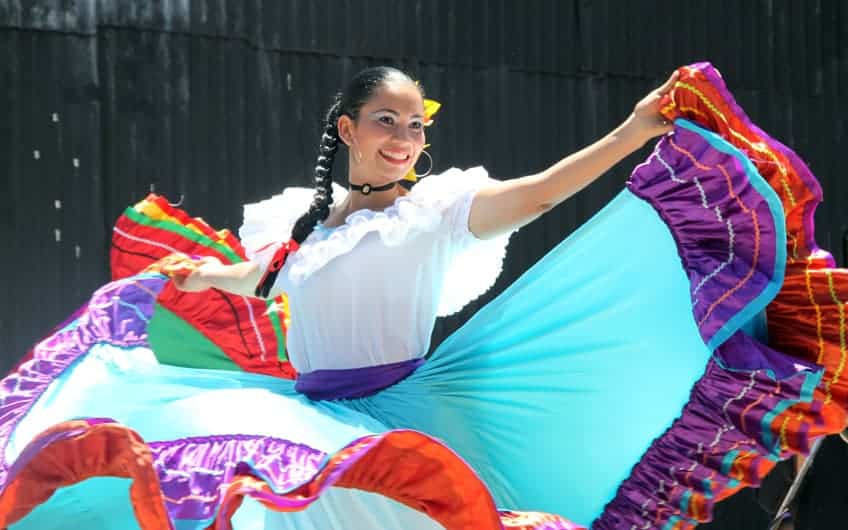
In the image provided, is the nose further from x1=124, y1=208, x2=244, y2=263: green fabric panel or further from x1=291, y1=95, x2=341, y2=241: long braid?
x1=124, y1=208, x2=244, y2=263: green fabric panel

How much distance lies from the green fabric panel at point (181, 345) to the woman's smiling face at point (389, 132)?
2.22 ft

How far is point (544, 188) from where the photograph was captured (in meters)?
2.36

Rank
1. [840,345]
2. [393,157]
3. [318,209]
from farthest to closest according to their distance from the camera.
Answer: [318,209]
[393,157]
[840,345]

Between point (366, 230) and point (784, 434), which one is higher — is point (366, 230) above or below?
above

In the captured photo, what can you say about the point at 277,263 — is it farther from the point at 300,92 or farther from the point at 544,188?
the point at 300,92

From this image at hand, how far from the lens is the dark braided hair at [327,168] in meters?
2.69

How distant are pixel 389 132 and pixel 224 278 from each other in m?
0.48

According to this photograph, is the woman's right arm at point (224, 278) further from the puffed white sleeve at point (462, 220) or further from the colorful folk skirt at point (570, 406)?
the puffed white sleeve at point (462, 220)

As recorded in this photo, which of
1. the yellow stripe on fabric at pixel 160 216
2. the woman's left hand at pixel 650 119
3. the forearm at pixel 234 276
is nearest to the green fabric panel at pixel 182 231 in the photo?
the yellow stripe on fabric at pixel 160 216

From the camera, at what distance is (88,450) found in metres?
2.21

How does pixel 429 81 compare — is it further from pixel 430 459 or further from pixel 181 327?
pixel 430 459

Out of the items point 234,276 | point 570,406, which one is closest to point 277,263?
point 234,276

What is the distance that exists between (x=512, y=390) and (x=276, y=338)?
0.78 meters

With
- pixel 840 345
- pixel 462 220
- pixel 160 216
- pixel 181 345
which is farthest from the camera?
pixel 160 216
